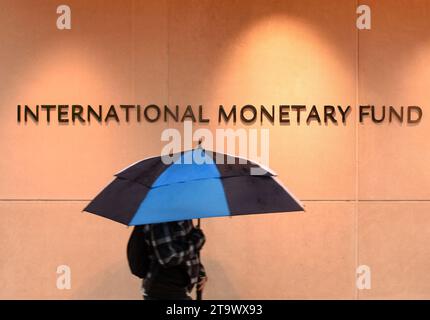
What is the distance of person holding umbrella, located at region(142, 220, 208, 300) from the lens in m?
3.72

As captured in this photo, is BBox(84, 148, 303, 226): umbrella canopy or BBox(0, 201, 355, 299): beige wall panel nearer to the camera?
BBox(84, 148, 303, 226): umbrella canopy

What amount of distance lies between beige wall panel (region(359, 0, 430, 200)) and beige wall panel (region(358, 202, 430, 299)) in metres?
0.11

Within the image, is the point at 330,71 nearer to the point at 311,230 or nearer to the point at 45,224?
the point at 311,230

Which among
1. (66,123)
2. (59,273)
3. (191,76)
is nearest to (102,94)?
(66,123)

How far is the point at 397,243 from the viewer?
5629 millimetres

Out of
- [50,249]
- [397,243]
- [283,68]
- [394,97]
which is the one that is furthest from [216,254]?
[394,97]

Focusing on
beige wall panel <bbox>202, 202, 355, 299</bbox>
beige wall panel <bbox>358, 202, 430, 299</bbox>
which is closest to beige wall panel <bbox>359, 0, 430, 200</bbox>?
beige wall panel <bbox>358, 202, 430, 299</bbox>

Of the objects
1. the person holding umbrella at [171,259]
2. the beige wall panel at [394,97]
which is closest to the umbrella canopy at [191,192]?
the person holding umbrella at [171,259]

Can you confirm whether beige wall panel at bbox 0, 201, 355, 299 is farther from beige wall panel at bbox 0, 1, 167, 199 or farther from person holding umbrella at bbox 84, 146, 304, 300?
person holding umbrella at bbox 84, 146, 304, 300

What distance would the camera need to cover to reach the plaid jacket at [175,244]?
3719mm

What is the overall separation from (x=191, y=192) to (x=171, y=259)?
20.3 inches

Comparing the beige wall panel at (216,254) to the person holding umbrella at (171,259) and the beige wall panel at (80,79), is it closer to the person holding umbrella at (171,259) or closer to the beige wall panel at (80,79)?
the beige wall panel at (80,79)

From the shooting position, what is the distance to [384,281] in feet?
18.4

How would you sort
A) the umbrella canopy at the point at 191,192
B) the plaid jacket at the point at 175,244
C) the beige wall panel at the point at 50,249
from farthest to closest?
the beige wall panel at the point at 50,249 < the plaid jacket at the point at 175,244 < the umbrella canopy at the point at 191,192
